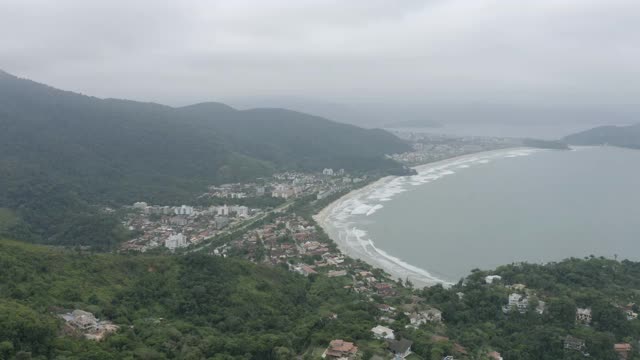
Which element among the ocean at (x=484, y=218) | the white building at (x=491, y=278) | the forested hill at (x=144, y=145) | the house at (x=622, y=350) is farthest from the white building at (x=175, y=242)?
the house at (x=622, y=350)

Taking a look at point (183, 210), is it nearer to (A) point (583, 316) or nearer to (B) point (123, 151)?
(B) point (123, 151)

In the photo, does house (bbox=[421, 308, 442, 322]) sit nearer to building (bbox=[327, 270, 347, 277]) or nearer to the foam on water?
the foam on water

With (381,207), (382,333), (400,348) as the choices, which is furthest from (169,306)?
(381,207)

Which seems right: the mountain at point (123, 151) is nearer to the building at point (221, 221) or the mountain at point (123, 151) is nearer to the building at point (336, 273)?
the building at point (221, 221)

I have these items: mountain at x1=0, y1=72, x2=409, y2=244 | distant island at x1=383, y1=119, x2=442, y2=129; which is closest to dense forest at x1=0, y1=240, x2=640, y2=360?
mountain at x1=0, y1=72, x2=409, y2=244

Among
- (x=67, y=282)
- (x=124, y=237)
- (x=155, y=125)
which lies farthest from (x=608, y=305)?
(x=155, y=125)
